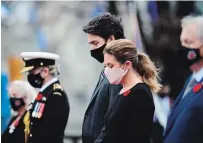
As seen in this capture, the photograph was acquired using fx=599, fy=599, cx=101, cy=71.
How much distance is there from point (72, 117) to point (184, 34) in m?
6.82

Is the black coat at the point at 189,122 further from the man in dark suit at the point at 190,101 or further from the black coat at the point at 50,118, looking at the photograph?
the black coat at the point at 50,118

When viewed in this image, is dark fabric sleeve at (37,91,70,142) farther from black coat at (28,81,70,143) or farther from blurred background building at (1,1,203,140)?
blurred background building at (1,1,203,140)

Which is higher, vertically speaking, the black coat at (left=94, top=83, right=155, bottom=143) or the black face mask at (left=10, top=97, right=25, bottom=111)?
the black coat at (left=94, top=83, right=155, bottom=143)

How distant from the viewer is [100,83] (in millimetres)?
4449

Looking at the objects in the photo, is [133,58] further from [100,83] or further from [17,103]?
[17,103]

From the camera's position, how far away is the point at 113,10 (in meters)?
9.84

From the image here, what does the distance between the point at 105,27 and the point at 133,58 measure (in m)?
0.52

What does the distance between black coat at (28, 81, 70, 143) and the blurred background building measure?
187 inches

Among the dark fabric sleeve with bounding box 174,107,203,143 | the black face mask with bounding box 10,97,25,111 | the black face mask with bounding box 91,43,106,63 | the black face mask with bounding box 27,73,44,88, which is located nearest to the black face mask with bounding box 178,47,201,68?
the dark fabric sleeve with bounding box 174,107,203,143

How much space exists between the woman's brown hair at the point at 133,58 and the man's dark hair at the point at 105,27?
39cm

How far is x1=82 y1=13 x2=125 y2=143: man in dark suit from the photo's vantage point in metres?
4.25

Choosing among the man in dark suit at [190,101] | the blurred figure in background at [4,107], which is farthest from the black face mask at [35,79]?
the blurred figure in background at [4,107]

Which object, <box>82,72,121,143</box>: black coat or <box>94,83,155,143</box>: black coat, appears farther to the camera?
<box>82,72,121,143</box>: black coat

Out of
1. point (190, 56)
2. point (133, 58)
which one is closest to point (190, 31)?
point (190, 56)
